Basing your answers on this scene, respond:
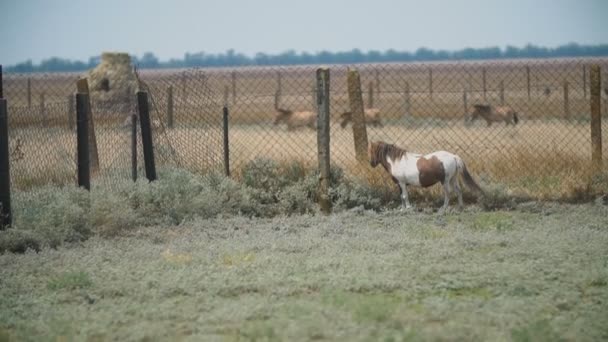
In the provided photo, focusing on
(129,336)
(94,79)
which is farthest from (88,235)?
(94,79)

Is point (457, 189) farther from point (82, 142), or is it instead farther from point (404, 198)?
point (82, 142)

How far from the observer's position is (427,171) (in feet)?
36.2

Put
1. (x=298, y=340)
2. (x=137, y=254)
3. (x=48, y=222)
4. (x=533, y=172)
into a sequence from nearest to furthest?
(x=298, y=340) < (x=137, y=254) < (x=48, y=222) < (x=533, y=172)

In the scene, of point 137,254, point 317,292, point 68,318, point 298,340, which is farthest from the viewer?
point 137,254

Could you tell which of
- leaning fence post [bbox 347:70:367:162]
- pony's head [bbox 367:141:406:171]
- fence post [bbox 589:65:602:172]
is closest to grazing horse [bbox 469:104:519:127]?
fence post [bbox 589:65:602:172]

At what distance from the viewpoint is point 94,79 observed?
31391mm

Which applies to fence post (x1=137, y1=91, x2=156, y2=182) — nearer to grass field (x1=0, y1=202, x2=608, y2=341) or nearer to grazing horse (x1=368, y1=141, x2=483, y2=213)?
grass field (x1=0, y1=202, x2=608, y2=341)

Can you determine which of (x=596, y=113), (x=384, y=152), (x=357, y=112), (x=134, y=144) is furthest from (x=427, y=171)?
(x=134, y=144)

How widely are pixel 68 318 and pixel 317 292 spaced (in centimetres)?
196

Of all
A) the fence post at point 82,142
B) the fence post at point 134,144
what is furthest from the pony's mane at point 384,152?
the fence post at point 82,142

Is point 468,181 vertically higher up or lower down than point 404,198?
higher up

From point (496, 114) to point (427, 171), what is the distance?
1907 cm

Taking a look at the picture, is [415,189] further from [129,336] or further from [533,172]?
[129,336]

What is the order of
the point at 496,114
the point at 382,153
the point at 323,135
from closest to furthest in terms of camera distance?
the point at 323,135 → the point at 382,153 → the point at 496,114
